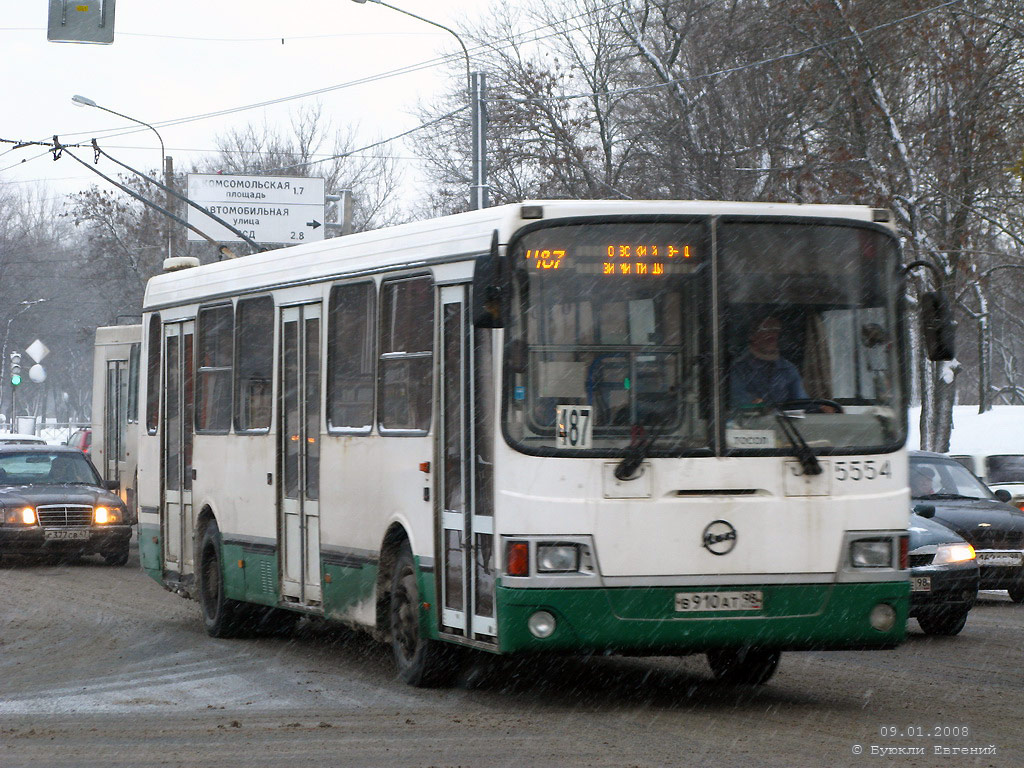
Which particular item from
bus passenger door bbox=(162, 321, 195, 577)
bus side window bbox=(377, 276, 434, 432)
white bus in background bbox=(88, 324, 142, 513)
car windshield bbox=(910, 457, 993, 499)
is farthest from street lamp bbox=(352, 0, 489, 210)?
bus side window bbox=(377, 276, 434, 432)

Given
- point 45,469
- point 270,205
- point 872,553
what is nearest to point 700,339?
point 872,553

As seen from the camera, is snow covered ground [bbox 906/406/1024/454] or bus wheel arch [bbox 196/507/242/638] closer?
bus wheel arch [bbox 196/507/242/638]

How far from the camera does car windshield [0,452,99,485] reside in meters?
22.7

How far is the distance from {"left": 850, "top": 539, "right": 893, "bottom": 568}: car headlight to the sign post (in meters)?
39.1

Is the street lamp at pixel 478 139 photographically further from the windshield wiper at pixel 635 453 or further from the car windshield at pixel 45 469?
the windshield wiper at pixel 635 453

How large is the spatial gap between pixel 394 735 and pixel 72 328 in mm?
100619

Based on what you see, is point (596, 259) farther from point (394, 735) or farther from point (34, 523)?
point (34, 523)

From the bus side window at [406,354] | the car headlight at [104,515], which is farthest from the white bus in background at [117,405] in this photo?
the bus side window at [406,354]

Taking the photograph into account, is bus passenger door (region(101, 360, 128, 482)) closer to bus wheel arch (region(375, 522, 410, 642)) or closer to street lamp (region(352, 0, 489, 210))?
street lamp (region(352, 0, 489, 210))

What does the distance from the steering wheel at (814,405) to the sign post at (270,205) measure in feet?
128

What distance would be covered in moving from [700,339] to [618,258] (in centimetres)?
59

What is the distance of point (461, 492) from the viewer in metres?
9.62

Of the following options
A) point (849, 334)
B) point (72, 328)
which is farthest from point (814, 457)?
point (72, 328)

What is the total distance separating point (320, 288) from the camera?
1179 cm
